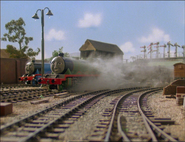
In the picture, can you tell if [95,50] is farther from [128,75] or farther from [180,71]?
[180,71]

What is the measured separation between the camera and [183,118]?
6.17 m

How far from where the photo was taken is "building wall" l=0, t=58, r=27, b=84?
22797 millimetres

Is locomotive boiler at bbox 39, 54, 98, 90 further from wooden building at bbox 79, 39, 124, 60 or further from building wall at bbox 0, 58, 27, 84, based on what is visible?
wooden building at bbox 79, 39, 124, 60

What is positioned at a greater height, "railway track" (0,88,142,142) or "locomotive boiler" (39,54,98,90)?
"locomotive boiler" (39,54,98,90)

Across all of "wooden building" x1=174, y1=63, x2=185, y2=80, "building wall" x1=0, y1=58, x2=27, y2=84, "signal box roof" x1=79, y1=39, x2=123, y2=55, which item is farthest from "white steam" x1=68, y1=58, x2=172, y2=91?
"signal box roof" x1=79, y1=39, x2=123, y2=55

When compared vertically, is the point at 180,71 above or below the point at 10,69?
below

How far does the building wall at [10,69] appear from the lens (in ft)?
74.8

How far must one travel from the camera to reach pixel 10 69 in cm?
2355

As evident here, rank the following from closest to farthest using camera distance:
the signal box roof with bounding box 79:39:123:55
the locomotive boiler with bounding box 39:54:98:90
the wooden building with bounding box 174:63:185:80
A: the locomotive boiler with bounding box 39:54:98:90 < the wooden building with bounding box 174:63:185:80 < the signal box roof with bounding box 79:39:123:55

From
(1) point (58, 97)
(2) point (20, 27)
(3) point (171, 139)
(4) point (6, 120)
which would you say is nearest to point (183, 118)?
(3) point (171, 139)

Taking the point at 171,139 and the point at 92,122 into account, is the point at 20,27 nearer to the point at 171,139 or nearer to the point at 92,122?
the point at 92,122

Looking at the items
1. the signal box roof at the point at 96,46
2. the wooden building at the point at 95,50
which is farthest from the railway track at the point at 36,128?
the signal box roof at the point at 96,46

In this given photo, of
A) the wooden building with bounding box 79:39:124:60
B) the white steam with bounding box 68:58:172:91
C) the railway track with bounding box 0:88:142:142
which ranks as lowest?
the railway track with bounding box 0:88:142:142

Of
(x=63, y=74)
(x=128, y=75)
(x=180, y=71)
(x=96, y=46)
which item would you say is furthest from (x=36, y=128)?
(x=96, y=46)
